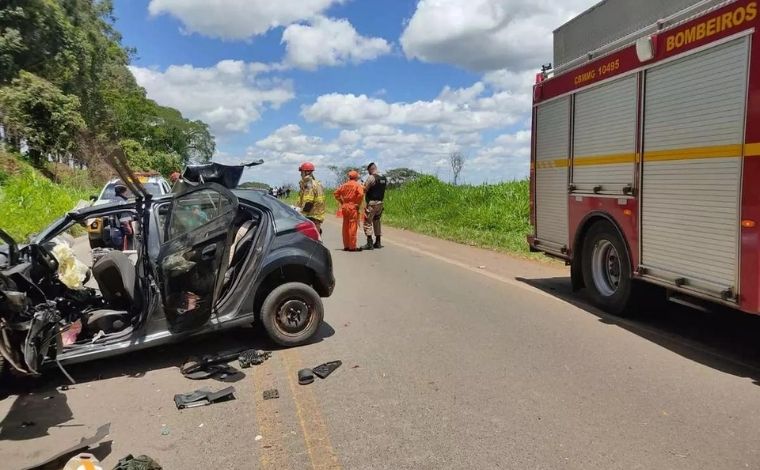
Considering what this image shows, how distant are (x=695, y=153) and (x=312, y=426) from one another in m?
4.21

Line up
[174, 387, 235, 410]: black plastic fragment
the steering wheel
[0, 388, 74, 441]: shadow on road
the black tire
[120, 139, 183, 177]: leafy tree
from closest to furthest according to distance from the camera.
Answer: [0, 388, 74, 441]: shadow on road → [174, 387, 235, 410]: black plastic fragment → the steering wheel → the black tire → [120, 139, 183, 177]: leafy tree

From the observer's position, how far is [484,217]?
66.2ft

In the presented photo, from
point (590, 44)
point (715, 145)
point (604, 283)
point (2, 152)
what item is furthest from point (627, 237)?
point (2, 152)

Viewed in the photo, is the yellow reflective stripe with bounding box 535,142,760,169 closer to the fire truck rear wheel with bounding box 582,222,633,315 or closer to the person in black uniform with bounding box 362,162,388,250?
the fire truck rear wheel with bounding box 582,222,633,315

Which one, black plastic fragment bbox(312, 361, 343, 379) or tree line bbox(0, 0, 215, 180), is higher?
tree line bbox(0, 0, 215, 180)

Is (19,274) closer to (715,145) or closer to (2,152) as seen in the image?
(715,145)

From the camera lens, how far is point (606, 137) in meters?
7.21

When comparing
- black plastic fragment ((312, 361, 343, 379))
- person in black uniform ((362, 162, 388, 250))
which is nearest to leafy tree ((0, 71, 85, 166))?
person in black uniform ((362, 162, 388, 250))

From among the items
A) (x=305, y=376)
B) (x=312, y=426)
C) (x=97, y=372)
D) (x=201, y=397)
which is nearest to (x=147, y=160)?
(x=97, y=372)

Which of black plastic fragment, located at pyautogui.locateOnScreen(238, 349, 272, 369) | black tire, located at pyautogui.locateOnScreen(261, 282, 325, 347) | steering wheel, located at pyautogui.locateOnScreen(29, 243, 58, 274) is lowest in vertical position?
black plastic fragment, located at pyautogui.locateOnScreen(238, 349, 272, 369)

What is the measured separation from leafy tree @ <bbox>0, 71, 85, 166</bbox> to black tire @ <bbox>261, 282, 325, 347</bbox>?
85.2 feet

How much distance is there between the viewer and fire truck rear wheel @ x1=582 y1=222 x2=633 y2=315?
23.2 ft

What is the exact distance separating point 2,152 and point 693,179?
25795mm

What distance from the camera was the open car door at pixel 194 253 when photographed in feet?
17.0
